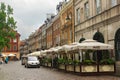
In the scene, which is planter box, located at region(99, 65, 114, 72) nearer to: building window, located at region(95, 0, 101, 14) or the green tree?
building window, located at region(95, 0, 101, 14)

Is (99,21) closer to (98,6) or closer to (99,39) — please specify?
(99,39)

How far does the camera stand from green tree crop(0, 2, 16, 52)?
71113 millimetres

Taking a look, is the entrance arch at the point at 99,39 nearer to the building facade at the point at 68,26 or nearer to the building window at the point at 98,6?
the building window at the point at 98,6

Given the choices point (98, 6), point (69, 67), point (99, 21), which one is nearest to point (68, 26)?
point (98, 6)

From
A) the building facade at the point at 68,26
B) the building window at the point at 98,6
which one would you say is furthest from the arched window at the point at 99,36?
the building facade at the point at 68,26

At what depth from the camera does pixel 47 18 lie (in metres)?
92.9

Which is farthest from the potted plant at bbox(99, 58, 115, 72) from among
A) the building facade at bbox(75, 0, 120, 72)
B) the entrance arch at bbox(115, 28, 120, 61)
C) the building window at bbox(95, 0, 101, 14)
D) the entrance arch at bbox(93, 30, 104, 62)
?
the building window at bbox(95, 0, 101, 14)

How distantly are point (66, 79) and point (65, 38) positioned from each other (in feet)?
103

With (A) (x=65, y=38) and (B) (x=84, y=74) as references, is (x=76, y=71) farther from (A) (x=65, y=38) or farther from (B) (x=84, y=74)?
(A) (x=65, y=38)

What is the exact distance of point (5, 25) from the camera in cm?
7288

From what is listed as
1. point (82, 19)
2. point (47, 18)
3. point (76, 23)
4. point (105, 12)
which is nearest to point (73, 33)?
point (76, 23)

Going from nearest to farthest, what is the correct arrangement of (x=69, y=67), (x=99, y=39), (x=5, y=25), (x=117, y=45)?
(x=117, y=45) → (x=69, y=67) → (x=99, y=39) → (x=5, y=25)

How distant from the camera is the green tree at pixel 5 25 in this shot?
71.1 m

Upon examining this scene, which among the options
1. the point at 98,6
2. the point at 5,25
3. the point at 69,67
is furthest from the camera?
the point at 5,25
